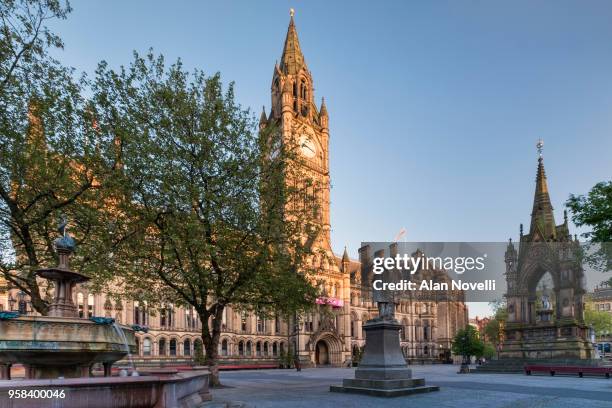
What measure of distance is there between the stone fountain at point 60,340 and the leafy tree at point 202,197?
688 cm

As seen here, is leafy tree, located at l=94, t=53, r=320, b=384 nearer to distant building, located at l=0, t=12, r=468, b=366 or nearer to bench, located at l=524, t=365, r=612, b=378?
bench, located at l=524, t=365, r=612, b=378

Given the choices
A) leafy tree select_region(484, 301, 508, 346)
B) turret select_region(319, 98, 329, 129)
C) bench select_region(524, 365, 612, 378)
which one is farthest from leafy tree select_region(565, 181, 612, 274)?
leafy tree select_region(484, 301, 508, 346)

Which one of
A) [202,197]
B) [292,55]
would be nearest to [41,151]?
[202,197]

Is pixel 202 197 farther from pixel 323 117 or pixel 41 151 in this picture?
pixel 323 117

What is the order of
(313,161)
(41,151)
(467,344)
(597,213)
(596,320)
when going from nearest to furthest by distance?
(41,151)
(597,213)
(467,344)
(313,161)
(596,320)

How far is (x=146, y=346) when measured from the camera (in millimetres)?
55812

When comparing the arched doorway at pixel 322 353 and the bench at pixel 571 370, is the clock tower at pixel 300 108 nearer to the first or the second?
the arched doorway at pixel 322 353

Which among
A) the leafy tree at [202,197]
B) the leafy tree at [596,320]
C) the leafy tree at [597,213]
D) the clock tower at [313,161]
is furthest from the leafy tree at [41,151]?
the leafy tree at [596,320]

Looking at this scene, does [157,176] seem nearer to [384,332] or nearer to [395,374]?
[384,332]

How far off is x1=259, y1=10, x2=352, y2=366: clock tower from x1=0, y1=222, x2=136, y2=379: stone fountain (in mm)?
54561

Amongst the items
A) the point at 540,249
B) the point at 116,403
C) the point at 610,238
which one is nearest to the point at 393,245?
the point at 540,249

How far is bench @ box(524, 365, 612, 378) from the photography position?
31859mm

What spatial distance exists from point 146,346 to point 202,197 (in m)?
41.2

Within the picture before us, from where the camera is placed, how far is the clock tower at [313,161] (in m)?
70.4
